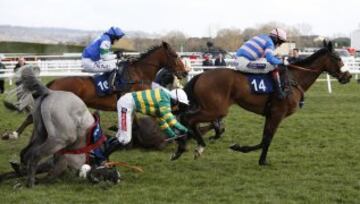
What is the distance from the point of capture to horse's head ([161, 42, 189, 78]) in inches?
444

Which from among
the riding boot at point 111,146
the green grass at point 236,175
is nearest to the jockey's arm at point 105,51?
the green grass at point 236,175


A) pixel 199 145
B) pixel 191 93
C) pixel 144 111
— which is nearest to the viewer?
pixel 144 111

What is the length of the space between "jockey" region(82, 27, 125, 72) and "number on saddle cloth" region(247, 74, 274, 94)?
10.7 feet

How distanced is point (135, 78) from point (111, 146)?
3.54 m

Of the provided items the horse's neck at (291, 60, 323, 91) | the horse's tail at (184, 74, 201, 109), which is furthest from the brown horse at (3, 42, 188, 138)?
the horse's neck at (291, 60, 323, 91)

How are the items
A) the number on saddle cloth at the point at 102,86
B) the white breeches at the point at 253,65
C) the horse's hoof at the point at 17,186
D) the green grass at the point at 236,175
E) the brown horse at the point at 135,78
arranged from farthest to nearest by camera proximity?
the number on saddle cloth at the point at 102,86
the brown horse at the point at 135,78
the white breeches at the point at 253,65
the horse's hoof at the point at 17,186
the green grass at the point at 236,175

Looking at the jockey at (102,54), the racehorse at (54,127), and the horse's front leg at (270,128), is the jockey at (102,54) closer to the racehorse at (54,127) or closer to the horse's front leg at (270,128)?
the horse's front leg at (270,128)

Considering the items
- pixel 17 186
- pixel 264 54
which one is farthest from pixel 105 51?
pixel 17 186

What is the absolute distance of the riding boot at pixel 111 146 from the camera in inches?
312

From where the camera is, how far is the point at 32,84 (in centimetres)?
729

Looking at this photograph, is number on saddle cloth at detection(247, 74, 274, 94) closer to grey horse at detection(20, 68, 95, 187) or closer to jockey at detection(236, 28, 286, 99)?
jockey at detection(236, 28, 286, 99)

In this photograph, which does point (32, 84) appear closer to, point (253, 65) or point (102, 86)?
point (253, 65)

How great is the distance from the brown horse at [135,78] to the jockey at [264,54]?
6.86 ft

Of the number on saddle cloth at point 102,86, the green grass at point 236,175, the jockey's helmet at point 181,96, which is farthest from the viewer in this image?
the number on saddle cloth at point 102,86
